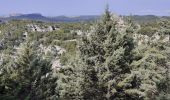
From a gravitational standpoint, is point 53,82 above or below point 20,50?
below

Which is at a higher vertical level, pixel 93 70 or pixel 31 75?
pixel 93 70

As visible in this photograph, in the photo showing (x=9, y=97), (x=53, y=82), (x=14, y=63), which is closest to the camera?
(x=9, y=97)

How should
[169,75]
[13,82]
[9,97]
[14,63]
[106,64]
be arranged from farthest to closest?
1. [169,75]
2. [14,63]
3. [13,82]
4. [106,64]
5. [9,97]

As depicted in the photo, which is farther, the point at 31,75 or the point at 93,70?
the point at 31,75

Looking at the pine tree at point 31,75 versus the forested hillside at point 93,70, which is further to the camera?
the pine tree at point 31,75

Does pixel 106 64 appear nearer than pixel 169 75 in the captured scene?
Yes

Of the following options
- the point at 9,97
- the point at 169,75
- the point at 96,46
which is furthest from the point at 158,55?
the point at 9,97

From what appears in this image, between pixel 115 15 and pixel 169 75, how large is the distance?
1258cm

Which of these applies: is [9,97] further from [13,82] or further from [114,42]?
[114,42]

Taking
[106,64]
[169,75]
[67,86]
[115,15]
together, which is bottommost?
[169,75]

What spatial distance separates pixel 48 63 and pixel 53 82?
144 centimetres

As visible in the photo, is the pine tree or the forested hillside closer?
the forested hillside

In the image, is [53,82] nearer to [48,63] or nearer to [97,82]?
[48,63]

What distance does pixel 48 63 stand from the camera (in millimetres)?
25625
